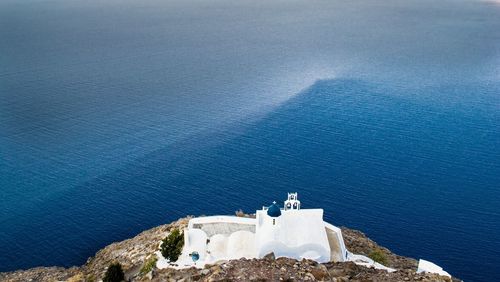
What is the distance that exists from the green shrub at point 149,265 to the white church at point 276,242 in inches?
20.1

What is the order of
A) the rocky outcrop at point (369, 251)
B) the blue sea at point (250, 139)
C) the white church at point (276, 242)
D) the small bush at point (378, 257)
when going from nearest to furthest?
the white church at point (276, 242) < the small bush at point (378, 257) < the rocky outcrop at point (369, 251) < the blue sea at point (250, 139)

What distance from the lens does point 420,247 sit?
2028 inches

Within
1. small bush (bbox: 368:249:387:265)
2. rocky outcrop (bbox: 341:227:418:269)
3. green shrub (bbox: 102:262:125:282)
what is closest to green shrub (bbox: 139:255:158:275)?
green shrub (bbox: 102:262:125:282)

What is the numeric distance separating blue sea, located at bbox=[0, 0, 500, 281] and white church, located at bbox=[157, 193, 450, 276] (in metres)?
17.2

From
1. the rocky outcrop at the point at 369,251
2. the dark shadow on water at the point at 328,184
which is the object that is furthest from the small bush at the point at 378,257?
the dark shadow on water at the point at 328,184

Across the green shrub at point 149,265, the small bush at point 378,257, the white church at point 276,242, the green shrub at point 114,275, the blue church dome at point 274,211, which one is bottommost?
the green shrub at point 114,275

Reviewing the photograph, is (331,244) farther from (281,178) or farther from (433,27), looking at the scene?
(433,27)

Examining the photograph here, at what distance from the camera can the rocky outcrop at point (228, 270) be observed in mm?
31328

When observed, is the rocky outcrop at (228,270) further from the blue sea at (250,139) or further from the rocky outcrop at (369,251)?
the blue sea at (250,139)

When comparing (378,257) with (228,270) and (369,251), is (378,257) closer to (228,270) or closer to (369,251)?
(369,251)

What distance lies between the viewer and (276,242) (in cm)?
3481

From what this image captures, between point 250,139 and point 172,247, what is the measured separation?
123ft

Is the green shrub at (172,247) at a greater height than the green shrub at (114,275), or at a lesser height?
greater

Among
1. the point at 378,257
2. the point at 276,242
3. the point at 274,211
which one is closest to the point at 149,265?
the point at 276,242
